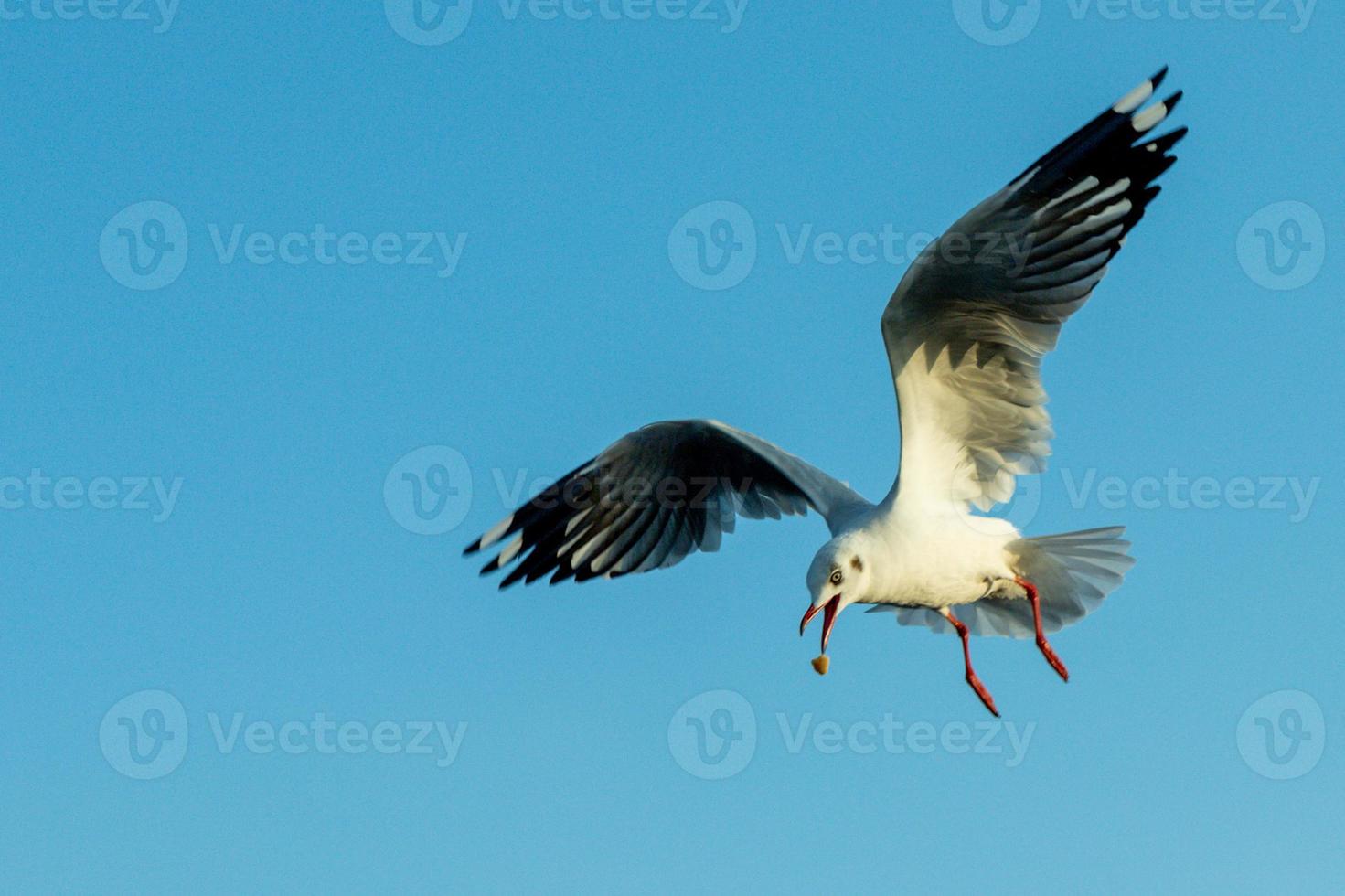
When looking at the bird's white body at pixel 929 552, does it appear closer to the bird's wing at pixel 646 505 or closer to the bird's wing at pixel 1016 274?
the bird's wing at pixel 1016 274

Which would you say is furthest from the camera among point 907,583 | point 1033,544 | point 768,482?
point 768,482

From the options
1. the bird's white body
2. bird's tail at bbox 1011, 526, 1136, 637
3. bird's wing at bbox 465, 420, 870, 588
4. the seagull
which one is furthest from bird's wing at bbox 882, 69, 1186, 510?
bird's wing at bbox 465, 420, 870, 588

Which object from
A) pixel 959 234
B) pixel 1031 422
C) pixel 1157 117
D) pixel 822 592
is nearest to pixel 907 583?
pixel 822 592

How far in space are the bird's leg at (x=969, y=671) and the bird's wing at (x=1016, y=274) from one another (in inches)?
35.8

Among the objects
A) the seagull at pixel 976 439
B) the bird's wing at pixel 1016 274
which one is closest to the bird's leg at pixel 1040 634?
the seagull at pixel 976 439

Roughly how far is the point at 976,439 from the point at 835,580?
3.62ft

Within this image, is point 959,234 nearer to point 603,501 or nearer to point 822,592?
point 822,592

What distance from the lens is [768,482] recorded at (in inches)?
362

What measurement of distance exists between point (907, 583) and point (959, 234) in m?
1.53

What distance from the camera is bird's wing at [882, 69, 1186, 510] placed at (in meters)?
7.33

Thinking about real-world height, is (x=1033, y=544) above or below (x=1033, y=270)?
below

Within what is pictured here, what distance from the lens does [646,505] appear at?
9453 mm

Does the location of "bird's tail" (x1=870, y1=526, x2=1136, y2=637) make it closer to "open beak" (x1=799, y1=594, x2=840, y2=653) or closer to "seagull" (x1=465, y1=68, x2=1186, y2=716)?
"seagull" (x1=465, y1=68, x2=1186, y2=716)

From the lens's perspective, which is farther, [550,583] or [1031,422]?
[550,583]
